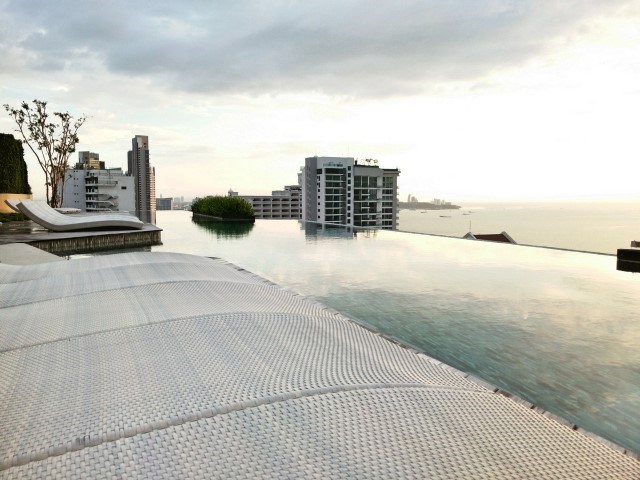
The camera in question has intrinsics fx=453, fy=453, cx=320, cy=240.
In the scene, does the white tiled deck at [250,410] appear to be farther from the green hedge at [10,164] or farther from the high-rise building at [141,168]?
the high-rise building at [141,168]

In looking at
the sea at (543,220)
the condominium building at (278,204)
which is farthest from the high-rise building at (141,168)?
the sea at (543,220)

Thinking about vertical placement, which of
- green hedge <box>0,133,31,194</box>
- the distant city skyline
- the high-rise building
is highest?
the high-rise building

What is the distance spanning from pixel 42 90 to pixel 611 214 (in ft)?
281

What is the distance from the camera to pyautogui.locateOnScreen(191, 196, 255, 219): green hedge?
67.1 ft

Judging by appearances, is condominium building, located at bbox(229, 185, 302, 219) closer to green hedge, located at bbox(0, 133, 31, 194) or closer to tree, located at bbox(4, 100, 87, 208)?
tree, located at bbox(4, 100, 87, 208)

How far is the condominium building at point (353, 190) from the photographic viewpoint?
212ft

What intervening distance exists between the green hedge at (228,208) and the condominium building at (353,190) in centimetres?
4289

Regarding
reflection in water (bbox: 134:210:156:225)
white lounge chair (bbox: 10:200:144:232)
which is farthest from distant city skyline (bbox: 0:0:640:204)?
white lounge chair (bbox: 10:200:144:232)

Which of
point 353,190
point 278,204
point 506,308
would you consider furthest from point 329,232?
point 278,204

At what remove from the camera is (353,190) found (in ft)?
211

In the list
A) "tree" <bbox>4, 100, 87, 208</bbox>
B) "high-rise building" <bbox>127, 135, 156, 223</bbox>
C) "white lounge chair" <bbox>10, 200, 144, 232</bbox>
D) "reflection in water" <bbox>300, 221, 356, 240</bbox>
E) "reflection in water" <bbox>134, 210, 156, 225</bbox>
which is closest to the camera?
"white lounge chair" <bbox>10, 200, 144, 232</bbox>

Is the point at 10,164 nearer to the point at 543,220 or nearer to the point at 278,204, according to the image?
the point at 278,204

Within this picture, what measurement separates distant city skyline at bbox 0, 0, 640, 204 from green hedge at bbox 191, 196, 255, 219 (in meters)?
2.74

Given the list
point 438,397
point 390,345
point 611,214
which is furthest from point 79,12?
point 611,214
